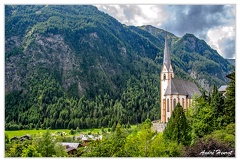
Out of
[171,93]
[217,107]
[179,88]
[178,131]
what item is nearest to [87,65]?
[179,88]

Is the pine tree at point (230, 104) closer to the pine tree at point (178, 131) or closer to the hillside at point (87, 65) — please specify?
the pine tree at point (178, 131)

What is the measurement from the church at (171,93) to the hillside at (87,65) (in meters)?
12.3

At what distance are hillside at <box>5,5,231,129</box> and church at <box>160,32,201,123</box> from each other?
12.3 metres

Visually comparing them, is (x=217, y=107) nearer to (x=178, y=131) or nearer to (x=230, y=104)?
(x=230, y=104)

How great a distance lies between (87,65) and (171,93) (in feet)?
162

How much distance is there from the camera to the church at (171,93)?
116 ft

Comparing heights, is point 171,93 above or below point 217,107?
above

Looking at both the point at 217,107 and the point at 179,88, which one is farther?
the point at 179,88

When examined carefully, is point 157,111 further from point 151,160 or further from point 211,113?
point 151,160

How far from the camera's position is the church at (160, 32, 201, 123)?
116 ft

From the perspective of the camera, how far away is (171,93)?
35.8 meters

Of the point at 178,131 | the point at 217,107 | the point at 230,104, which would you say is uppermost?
the point at 230,104

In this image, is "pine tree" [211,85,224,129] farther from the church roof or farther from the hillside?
the hillside

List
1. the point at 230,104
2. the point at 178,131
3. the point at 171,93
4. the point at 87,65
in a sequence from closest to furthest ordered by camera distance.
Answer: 1. the point at 230,104
2. the point at 178,131
3. the point at 171,93
4. the point at 87,65
